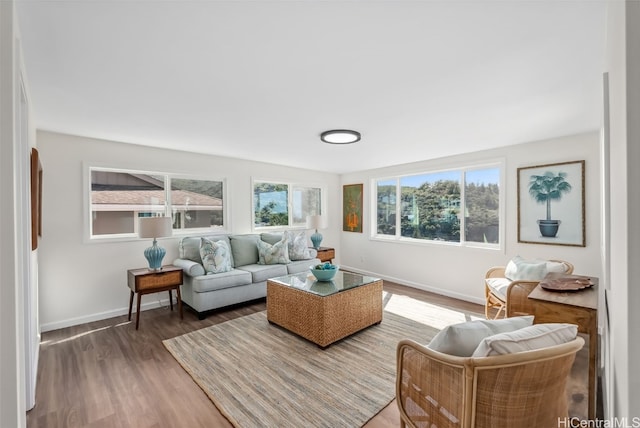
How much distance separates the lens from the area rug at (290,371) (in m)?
1.92

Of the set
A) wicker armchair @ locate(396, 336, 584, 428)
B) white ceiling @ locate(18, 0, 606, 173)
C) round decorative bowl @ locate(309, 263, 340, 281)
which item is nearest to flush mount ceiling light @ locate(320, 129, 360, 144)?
white ceiling @ locate(18, 0, 606, 173)

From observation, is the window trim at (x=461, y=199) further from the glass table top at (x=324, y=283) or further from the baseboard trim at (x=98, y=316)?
the baseboard trim at (x=98, y=316)

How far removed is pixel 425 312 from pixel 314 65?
3340 millimetres

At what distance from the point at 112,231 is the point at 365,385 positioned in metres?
3.62

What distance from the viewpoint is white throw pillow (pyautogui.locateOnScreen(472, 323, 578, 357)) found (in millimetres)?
1154

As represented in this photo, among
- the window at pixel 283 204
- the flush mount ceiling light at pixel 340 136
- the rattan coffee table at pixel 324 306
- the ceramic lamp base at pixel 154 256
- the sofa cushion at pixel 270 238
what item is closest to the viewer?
the rattan coffee table at pixel 324 306

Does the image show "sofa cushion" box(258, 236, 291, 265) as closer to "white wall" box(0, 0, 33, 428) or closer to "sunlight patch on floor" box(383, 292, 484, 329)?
"sunlight patch on floor" box(383, 292, 484, 329)

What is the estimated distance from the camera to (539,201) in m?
3.58

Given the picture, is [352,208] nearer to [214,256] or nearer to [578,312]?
[214,256]

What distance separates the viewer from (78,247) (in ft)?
11.2

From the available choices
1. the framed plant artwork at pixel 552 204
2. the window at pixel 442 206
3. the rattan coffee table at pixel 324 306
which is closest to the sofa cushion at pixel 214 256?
the rattan coffee table at pixel 324 306

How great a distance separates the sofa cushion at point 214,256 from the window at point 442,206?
10.6 feet

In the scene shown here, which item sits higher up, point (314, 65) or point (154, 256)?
point (314, 65)

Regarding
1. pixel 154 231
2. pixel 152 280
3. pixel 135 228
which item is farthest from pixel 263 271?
pixel 135 228
